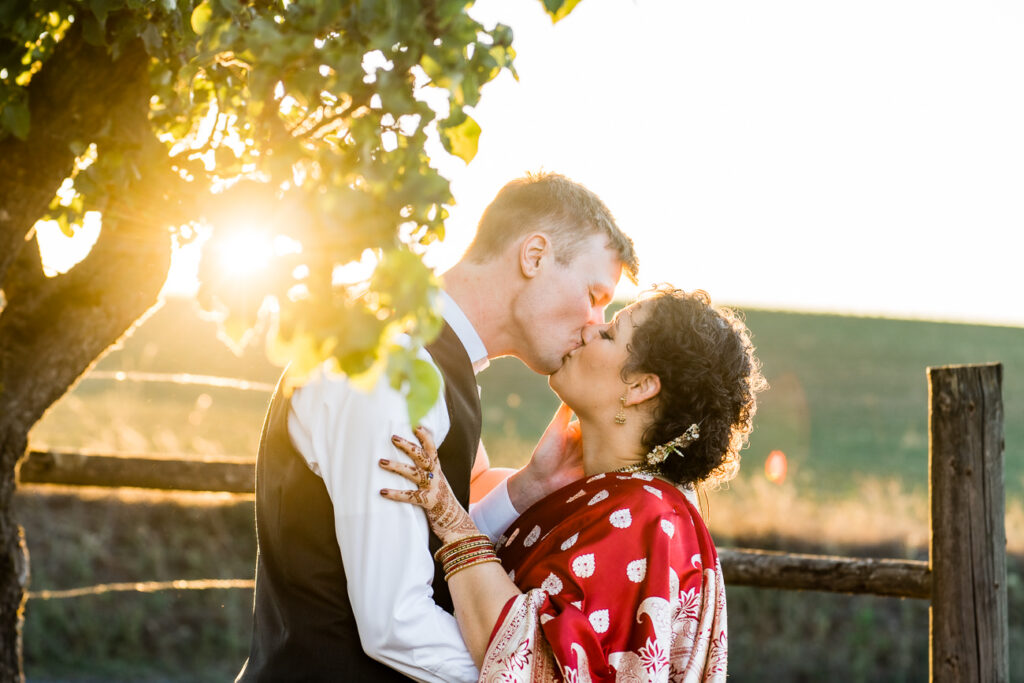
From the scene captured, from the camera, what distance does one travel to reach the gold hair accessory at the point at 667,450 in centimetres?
281

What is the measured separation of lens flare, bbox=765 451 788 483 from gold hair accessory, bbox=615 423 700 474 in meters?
9.36

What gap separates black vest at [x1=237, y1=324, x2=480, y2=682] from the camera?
2.17 meters

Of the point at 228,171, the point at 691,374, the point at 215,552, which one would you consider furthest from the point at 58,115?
the point at 215,552

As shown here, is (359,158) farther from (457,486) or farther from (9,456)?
(9,456)

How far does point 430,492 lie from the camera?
2.10 metres

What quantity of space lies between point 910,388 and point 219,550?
2547cm

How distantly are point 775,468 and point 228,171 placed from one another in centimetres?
1332

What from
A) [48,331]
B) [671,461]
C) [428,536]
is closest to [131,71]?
[48,331]

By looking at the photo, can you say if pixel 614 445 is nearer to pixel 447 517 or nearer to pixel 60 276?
pixel 447 517

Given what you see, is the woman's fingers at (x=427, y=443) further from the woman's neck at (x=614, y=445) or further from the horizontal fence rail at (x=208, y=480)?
the horizontal fence rail at (x=208, y=480)

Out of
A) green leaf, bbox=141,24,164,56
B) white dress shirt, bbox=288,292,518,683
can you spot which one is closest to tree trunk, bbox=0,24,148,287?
green leaf, bbox=141,24,164,56

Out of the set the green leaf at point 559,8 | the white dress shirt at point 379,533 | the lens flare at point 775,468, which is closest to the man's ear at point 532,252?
the white dress shirt at point 379,533

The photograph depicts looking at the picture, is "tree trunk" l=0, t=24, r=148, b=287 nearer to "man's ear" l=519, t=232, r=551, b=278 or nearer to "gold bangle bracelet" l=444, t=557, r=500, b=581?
"man's ear" l=519, t=232, r=551, b=278

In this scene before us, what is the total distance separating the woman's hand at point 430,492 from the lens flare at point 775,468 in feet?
33.3
